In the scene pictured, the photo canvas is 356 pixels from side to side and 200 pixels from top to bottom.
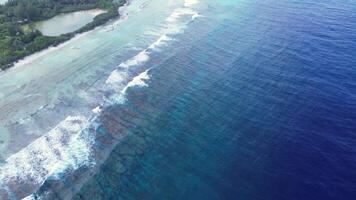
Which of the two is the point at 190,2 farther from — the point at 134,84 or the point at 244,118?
the point at 244,118

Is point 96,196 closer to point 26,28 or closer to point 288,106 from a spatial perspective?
point 288,106

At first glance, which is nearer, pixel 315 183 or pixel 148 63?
pixel 315 183

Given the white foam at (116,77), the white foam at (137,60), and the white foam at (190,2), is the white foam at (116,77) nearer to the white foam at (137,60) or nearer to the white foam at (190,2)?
the white foam at (137,60)

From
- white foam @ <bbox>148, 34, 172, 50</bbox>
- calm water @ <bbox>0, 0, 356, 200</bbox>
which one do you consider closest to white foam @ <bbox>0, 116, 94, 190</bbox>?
calm water @ <bbox>0, 0, 356, 200</bbox>

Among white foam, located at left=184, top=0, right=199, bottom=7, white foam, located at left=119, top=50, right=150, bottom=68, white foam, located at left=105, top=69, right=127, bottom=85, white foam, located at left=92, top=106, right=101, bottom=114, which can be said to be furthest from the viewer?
white foam, located at left=184, top=0, right=199, bottom=7

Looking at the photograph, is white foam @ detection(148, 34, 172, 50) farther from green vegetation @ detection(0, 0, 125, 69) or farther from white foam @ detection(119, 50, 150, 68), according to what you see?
green vegetation @ detection(0, 0, 125, 69)

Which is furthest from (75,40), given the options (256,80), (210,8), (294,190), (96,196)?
(294,190)
